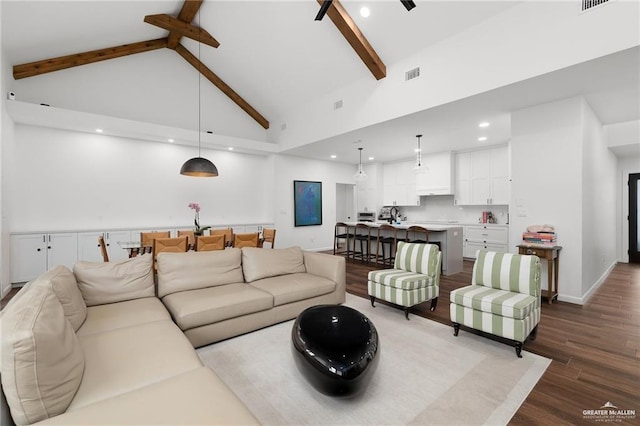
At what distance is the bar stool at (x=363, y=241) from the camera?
22.0 feet

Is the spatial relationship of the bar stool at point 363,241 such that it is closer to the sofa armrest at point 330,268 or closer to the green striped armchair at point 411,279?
the green striped armchair at point 411,279

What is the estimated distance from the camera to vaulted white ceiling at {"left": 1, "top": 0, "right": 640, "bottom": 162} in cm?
373

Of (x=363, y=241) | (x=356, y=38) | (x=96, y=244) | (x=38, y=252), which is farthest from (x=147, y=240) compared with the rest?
(x=363, y=241)

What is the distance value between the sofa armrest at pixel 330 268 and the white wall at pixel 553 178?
275 centimetres

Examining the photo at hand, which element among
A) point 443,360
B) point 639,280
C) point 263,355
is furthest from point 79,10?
point 639,280

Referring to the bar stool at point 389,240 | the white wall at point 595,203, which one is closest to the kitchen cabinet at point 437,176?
the bar stool at point 389,240

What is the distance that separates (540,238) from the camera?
13.1 ft

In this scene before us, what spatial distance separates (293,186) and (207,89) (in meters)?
3.24

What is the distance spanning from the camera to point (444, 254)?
5609 mm

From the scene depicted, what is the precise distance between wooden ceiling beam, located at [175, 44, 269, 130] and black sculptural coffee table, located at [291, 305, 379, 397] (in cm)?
657

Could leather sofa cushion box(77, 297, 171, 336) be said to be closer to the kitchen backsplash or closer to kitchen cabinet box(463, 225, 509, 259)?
kitchen cabinet box(463, 225, 509, 259)

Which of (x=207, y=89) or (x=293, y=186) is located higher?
(x=207, y=89)

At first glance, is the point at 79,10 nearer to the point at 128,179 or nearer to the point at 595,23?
the point at 128,179

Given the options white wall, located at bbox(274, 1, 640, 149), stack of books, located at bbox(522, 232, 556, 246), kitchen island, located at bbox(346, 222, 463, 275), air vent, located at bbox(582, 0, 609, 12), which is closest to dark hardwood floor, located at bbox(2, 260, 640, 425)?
stack of books, located at bbox(522, 232, 556, 246)
